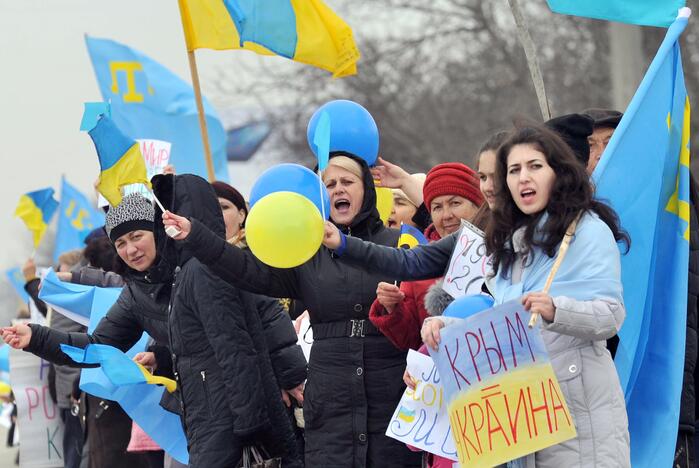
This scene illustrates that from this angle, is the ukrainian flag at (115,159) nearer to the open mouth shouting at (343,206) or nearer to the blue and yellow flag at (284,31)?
the open mouth shouting at (343,206)

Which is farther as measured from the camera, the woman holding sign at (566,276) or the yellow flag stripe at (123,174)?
the yellow flag stripe at (123,174)

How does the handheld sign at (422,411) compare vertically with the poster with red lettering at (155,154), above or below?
below

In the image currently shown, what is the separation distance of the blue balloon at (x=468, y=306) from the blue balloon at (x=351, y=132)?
53.1 inches

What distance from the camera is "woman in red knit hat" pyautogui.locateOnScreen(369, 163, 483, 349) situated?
550 centimetres

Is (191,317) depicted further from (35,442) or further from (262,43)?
(35,442)

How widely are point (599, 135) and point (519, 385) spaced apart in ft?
5.70

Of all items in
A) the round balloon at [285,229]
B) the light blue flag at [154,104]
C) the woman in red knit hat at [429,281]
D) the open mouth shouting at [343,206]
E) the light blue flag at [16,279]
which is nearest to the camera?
the round balloon at [285,229]

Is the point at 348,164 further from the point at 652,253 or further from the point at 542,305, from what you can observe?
the point at 542,305

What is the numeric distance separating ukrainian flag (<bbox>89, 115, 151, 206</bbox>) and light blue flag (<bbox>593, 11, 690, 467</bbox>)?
2152mm

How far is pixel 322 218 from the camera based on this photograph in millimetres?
4941

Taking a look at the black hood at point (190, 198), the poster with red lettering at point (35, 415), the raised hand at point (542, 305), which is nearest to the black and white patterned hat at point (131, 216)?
the black hood at point (190, 198)

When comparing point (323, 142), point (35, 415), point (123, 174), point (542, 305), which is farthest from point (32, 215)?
point (542, 305)

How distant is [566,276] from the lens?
4.59m

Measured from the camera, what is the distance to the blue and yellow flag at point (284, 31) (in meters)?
7.86
